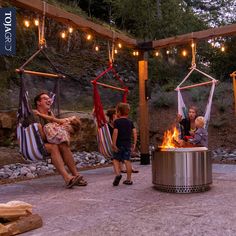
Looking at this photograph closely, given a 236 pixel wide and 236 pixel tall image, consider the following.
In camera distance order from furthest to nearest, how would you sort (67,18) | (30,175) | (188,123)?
(188,123) → (30,175) → (67,18)

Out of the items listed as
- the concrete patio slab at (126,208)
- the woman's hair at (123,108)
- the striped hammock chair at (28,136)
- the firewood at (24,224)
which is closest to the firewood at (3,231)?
the firewood at (24,224)

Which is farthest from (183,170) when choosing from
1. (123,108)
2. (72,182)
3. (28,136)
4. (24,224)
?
(24,224)

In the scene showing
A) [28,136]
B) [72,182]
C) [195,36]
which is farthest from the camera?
[195,36]

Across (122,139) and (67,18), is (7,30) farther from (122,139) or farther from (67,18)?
(122,139)

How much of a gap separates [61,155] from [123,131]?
872 mm

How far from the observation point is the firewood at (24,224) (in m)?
2.72

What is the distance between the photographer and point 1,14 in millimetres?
5672

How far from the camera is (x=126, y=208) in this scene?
349 centimetres

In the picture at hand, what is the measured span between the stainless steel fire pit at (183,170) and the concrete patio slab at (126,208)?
12cm

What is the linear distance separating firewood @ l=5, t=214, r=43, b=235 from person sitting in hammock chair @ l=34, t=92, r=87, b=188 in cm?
163

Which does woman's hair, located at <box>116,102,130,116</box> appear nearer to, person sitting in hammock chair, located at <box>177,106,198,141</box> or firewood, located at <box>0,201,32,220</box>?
person sitting in hammock chair, located at <box>177,106,198,141</box>

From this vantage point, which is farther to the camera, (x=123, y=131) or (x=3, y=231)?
(x=123, y=131)

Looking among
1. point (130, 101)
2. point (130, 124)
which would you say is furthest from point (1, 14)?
point (130, 101)

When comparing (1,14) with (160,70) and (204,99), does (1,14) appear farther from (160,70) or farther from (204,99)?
(160,70)
